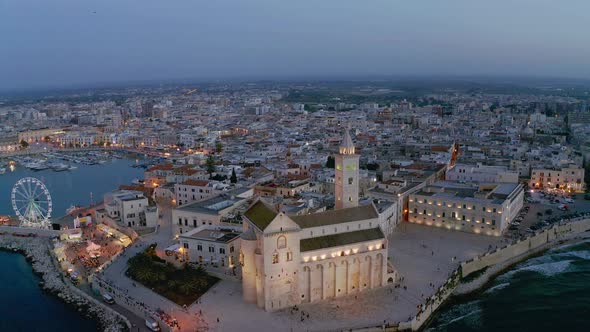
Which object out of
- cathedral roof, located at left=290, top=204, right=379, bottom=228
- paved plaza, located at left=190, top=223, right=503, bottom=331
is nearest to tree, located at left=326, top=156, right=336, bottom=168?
paved plaza, located at left=190, top=223, right=503, bottom=331

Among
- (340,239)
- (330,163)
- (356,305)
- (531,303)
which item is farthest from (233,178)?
(531,303)

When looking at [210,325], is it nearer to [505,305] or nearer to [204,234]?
[204,234]

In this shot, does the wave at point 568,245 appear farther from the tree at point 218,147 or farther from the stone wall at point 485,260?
the tree at point 218,147

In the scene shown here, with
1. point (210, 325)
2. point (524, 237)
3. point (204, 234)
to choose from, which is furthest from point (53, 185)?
point (524, 237)

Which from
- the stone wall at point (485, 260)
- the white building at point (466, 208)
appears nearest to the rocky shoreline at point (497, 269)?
the stone wall at point (485, 260)

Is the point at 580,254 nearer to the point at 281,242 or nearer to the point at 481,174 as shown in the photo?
the point at 481,174

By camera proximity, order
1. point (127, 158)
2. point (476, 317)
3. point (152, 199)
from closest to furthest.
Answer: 1. point (476, 317)
2. point (152, 199)
3. point (127, 158)
